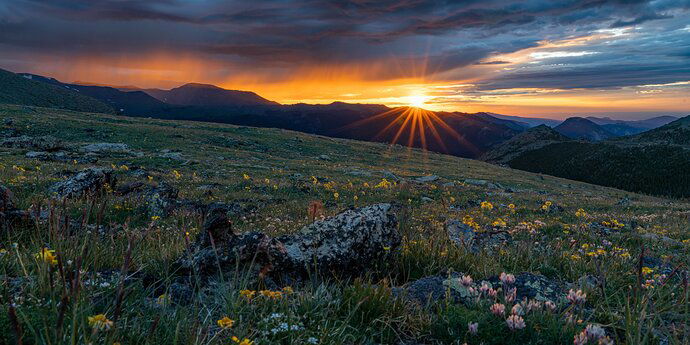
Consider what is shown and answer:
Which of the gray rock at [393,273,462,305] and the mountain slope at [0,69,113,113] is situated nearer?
the gray rock at [393,273,462,305]

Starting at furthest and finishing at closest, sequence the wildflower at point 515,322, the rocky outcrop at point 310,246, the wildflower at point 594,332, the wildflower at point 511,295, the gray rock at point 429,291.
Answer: the rocky outcrop at point 310,246, the gray rock at point 429,291, the wildflower at point 511,295, the wildflower at point 515,322, the wildflower at point 594,332

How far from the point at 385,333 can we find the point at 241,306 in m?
1.25

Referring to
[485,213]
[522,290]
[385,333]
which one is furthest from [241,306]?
[485,213]

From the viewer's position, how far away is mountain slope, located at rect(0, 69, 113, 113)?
144000mm

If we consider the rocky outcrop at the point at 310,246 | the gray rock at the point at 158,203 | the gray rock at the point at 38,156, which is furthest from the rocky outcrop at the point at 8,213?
the gray rock at the point at 38,156

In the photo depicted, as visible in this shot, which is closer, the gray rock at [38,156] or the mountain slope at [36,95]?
the gray rock at [38,156]

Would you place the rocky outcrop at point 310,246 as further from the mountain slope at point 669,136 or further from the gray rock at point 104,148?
the mountain slope at point 669,136

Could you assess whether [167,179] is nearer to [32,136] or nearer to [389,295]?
[389,295]

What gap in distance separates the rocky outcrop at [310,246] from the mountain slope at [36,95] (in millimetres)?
171951

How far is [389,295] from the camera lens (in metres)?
3.58

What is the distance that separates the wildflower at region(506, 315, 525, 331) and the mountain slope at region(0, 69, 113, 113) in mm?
174966

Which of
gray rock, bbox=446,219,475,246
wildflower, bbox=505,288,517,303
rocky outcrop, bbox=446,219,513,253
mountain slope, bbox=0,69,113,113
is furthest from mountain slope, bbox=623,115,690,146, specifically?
mountain slope, bbox=0,69,113,113

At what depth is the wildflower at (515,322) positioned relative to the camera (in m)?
3.08

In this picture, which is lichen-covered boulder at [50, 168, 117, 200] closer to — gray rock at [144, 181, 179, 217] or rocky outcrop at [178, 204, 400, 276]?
gray rock at [144, 181, 179, 217]
